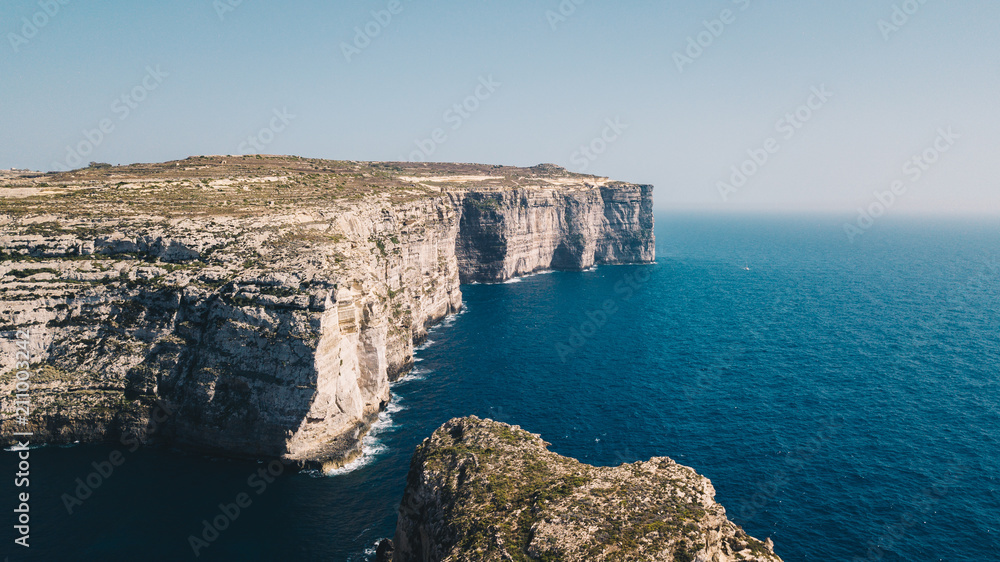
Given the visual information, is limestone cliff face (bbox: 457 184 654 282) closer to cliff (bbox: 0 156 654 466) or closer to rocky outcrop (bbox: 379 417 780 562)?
cliff (bbox: 0 156 654 466)

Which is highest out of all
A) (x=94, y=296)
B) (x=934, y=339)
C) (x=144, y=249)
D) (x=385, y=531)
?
(x=144, y=249)

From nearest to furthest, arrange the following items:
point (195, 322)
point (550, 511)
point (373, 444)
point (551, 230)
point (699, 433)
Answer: point (550, 511) → point (195, 322) → point (373, 444) → point (699, 433) → point (551, 230)

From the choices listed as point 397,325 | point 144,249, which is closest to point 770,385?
point 397,325

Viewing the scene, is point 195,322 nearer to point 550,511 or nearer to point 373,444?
point 373,444

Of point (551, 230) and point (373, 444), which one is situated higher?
point (551, 230)

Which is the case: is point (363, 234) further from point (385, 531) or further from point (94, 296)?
point (385, 531)

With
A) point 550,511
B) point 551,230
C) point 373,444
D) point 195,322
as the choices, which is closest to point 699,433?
point 550,511

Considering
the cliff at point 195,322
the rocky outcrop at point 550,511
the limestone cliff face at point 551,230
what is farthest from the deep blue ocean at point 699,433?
the limestone cliff face at point 551,230
